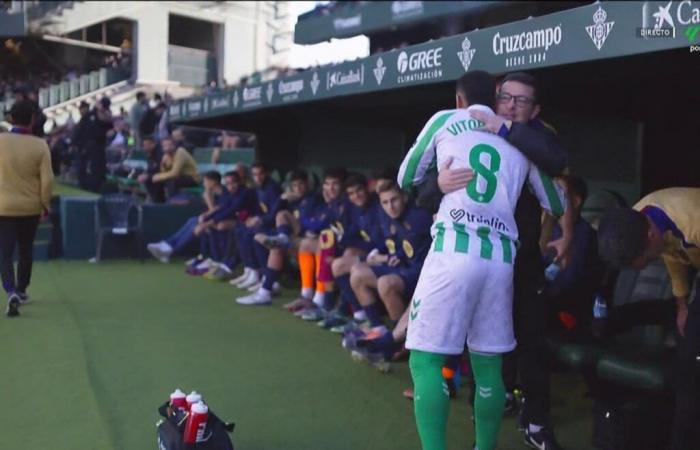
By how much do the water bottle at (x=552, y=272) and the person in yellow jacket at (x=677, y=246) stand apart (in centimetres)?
150

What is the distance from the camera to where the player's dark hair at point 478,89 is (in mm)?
3275

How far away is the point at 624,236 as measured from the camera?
9.58ft

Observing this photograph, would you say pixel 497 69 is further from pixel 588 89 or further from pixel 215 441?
pixel 215 441

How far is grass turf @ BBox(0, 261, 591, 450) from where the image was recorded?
395 centimetres

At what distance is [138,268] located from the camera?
9.68 m

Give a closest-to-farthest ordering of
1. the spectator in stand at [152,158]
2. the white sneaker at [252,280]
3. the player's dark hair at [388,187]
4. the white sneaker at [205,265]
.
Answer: the player's dark hair at [388,187], the white sneaker at [252,280], the white sneaker at [205,265], the spectator in stand at [152,158]

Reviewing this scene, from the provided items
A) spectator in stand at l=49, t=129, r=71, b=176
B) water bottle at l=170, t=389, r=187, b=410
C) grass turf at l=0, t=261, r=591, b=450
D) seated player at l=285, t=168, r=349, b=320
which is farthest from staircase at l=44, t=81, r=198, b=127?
water bottle at l=170, t=389, r=187, b=410

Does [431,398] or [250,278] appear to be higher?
[431,398]

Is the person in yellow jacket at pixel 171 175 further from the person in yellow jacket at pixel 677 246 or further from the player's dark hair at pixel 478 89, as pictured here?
the person in yellow jacket at pixel 677 246

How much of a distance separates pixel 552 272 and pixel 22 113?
14.4 feet

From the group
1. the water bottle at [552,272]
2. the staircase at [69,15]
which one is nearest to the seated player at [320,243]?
the water bottle at [552,272]

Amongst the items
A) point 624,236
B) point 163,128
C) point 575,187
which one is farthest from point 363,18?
point 624,236

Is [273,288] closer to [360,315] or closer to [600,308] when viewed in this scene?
[360,315]

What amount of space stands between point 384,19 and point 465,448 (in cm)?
995
